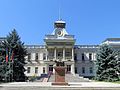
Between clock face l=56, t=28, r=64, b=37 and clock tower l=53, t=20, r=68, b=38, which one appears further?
clock tower l=53, t=20, r=68, b=38

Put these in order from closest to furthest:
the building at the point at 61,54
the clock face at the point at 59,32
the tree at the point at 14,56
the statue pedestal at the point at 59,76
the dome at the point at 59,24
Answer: the statue pedestal at the point at 59,76 < the tree at the point at 14,56 < the building at the point at 61,54 < the clock face at the point at 59,32 < the dome at the point at 59,24

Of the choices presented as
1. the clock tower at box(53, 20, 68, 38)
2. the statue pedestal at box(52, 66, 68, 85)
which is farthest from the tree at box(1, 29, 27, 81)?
the clock tower at box(53, 20, 68, 38)

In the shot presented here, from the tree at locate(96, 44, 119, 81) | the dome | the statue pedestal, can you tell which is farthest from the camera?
the dome

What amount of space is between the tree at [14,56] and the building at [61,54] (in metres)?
17.3

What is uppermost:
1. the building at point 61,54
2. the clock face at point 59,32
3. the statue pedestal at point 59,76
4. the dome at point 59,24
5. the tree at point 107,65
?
the dome at point 59,24

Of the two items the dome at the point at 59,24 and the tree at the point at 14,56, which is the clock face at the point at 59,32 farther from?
the tree at the point at 14,56

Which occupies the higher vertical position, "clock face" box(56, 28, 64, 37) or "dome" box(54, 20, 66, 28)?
"dome" box(54, 20, 66, 28)

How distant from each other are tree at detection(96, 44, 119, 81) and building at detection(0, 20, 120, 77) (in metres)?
16.0

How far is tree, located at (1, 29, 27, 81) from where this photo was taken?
4022cm

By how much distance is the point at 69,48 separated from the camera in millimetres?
61344

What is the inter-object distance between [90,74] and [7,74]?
31918 millimetres

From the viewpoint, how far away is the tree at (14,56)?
4022 centimetres

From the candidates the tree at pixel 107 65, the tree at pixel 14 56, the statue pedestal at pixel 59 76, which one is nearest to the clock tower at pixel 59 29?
the tree at pixel 107 65

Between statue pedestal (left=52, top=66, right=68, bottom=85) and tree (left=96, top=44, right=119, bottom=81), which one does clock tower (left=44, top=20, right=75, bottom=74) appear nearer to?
tree (left=96, top=44, right=119, bottom=81)
